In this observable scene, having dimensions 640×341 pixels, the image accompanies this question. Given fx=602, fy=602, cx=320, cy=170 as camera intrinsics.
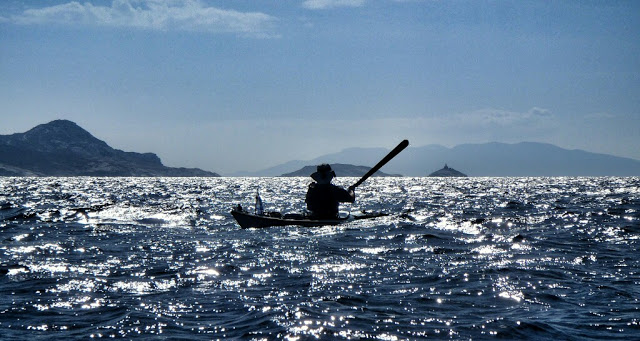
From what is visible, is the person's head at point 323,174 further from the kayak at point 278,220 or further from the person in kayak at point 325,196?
the kayak at point 278,220

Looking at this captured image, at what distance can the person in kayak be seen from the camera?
3061cm

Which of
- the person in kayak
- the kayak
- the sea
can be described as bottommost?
the sea

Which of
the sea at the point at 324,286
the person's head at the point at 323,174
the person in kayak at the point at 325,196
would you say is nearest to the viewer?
the sea at the point at 324,286

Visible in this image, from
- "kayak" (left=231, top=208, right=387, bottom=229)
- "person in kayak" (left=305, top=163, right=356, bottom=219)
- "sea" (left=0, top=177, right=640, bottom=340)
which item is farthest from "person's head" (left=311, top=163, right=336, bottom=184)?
"sea" (left=0, top=177, right=640, bottom=340)

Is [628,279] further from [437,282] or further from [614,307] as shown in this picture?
[437,282]

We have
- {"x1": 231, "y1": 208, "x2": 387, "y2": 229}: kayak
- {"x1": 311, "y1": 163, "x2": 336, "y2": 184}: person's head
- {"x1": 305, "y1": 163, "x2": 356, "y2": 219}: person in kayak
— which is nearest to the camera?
{"x1": 311, "y1": 163, "x2": 336, "y2": 184}: person's head

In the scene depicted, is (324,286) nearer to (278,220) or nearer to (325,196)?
(325,196)

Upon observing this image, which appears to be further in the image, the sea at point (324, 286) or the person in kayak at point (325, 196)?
the person in kayak at point (325, 196)

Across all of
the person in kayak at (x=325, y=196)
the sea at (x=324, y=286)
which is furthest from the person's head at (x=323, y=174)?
the sea at (x=324, y=286)

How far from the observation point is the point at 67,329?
11102 mm

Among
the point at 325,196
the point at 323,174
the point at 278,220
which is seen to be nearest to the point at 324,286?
the point at 323,174

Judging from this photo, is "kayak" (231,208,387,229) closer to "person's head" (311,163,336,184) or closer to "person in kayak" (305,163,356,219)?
"person in kayak" (305,163,356,219)

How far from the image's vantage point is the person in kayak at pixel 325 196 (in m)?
30.6

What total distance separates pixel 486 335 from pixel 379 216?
1102 inches
